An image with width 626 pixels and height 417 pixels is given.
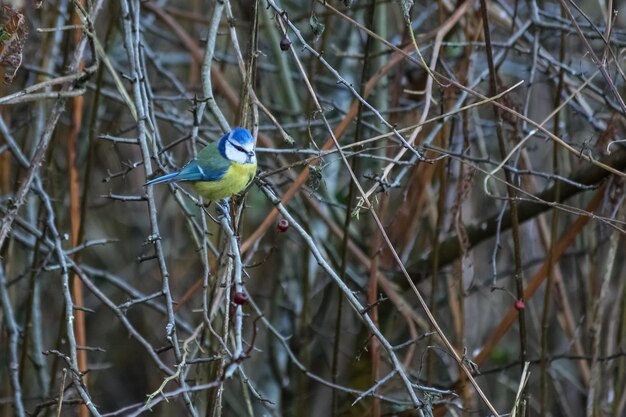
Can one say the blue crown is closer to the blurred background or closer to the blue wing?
the blurred background

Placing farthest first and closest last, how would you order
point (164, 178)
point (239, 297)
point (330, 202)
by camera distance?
point (330, 202), point (164, 178), point (239, 297)

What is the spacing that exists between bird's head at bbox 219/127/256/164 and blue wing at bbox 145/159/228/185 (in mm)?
59

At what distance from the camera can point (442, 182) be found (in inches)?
114

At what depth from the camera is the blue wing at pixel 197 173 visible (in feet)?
7.84

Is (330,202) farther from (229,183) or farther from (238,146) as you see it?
(238,146)

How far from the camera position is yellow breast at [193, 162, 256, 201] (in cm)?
237

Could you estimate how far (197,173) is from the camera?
2465mm

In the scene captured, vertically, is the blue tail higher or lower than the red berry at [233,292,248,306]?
higher

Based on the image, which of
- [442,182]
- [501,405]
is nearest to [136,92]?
[442,182]

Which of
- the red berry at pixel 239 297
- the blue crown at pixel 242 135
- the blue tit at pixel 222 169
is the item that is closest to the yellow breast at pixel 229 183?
the blue tit at pixel 222 169

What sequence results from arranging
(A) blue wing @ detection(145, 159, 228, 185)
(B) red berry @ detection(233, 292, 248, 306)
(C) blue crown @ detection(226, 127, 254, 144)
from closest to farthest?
(B) red berry @ detection(233, 292, 248, 306)
(C) blue crown @ detection(226, 127, 254, 144)
(A) blue wing @ detection(145, 159, 228, 185)

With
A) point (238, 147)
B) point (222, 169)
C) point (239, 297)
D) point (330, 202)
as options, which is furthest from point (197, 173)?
point (239, 297)

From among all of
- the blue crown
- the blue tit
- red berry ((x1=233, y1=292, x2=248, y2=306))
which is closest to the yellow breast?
the blue tit

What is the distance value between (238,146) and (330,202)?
76 cm
